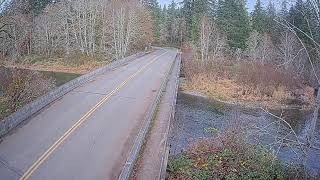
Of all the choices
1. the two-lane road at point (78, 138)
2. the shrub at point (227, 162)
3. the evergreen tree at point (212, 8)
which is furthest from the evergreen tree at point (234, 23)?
the shrub at point (227, 162)

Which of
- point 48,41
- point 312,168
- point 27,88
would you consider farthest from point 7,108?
point 48,41

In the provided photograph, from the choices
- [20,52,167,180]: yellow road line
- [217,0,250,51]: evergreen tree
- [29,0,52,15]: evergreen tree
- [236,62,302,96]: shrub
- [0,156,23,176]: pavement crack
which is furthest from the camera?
[217,0,250,51]: evergreen tree

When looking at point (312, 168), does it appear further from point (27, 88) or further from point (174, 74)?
point (174, 74)

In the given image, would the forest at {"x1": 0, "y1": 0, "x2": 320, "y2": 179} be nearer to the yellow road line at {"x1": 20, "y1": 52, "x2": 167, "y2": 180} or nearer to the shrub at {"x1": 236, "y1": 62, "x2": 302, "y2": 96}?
the shrub at {"x1": 236, "y1": 62, "x2": 302, "y2": 96}

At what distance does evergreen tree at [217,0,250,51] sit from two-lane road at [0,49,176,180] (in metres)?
46.9

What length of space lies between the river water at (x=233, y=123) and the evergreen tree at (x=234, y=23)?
32.1m

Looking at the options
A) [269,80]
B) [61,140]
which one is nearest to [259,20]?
[269,80]

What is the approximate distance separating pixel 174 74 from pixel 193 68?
40.1ft

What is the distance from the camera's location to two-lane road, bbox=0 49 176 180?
1475 centimetres

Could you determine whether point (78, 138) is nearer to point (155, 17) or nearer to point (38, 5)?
point (38, 5)

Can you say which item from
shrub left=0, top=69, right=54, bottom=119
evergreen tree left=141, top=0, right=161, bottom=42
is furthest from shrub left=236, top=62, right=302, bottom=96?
evergreen tree left=141, top=0, right=161, bottom=42

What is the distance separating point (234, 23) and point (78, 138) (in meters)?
60.5

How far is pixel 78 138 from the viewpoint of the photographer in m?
18.3

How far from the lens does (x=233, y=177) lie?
1681 cm
